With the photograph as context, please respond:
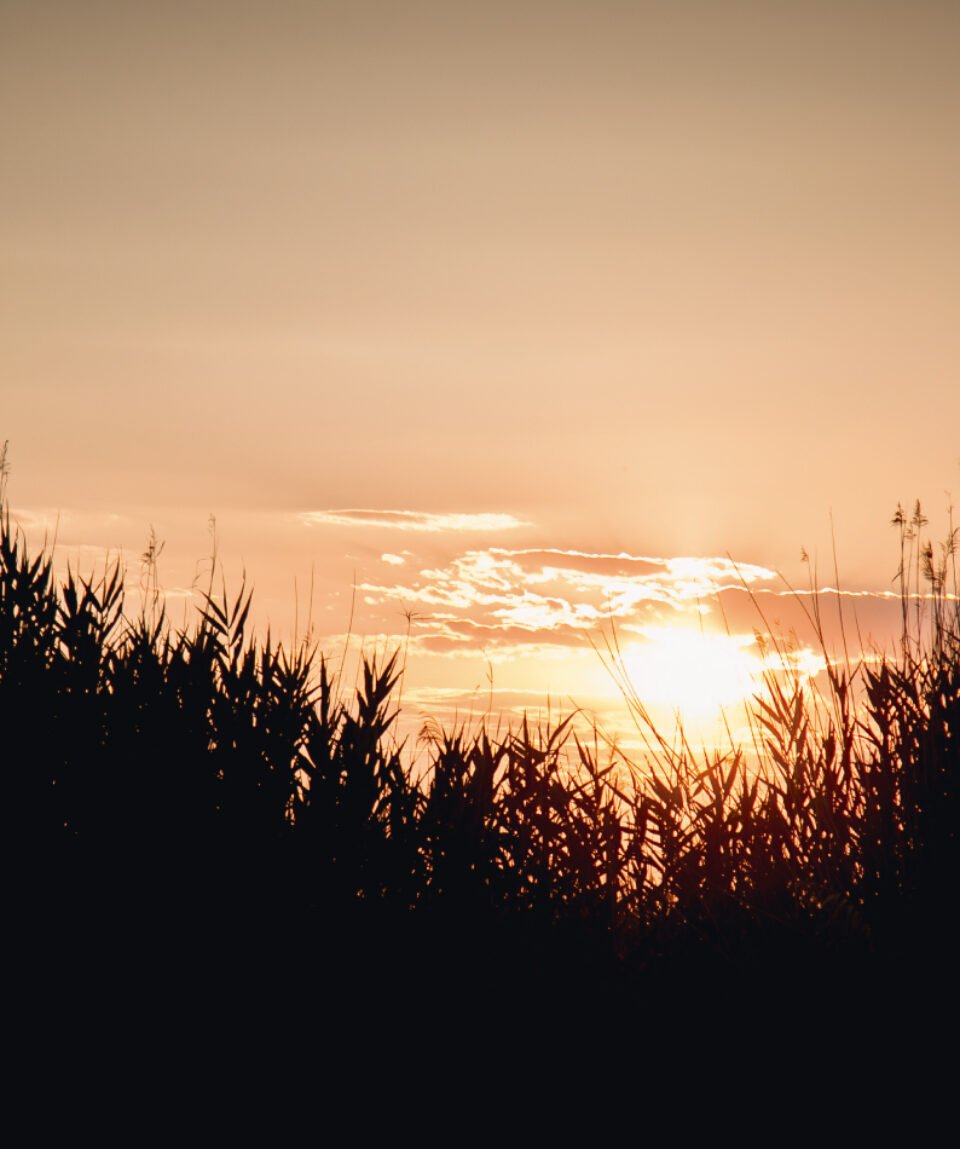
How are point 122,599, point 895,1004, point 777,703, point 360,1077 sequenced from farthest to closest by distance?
point 122,599, point 777,703, point 360,1077, point 895,1004

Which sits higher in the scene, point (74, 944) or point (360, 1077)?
point (74, 944)

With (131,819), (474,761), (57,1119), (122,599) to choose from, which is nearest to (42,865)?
(131,819)

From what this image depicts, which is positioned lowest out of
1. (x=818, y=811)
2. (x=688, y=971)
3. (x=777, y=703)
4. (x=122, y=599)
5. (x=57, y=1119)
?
(x=57, y=1119)

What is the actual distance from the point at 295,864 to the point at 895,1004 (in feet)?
13.6

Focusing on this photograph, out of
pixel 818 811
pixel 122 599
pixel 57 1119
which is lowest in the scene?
pixel 57 1119

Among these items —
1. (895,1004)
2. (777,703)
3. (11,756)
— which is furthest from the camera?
(11,756)

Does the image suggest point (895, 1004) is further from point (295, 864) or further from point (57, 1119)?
point (57, 1119)

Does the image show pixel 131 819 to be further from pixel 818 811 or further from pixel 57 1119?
pixel 818 811

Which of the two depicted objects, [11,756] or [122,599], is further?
[122,599]

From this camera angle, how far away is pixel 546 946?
316 inches

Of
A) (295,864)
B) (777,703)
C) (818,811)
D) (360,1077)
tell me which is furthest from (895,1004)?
(295,864)

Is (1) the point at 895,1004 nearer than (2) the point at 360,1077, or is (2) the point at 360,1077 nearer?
(1) the point at 895,1004

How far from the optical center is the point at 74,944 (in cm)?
803

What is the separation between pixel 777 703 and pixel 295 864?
3686 mm
